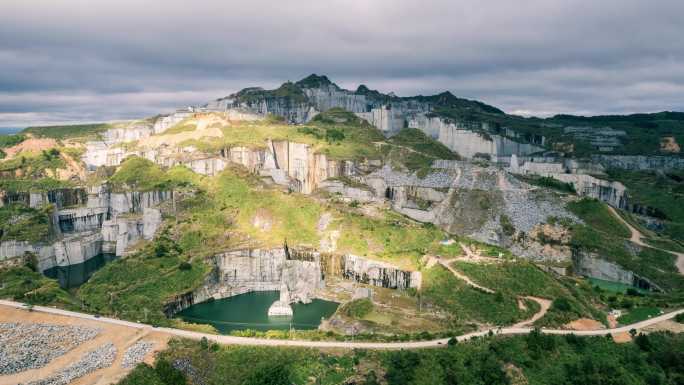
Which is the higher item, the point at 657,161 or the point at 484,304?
the point at 657,161

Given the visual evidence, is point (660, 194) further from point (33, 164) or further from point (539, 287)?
point (33, 164)

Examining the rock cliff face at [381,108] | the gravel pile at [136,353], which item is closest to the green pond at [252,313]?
the gravel pile at [136,353]

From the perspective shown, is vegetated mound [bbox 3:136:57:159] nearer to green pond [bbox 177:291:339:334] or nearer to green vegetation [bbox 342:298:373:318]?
green pond [bbox 177:291:339:334]

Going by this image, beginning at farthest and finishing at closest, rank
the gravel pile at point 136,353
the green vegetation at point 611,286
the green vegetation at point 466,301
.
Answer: the green vegetation at point 611,286, the green vegetation at point 466,301, the gravel pile at point 136,353

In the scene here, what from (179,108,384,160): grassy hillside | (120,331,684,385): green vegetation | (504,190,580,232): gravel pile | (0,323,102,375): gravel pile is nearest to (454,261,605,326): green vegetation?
(120,331,684,385): green vegetation

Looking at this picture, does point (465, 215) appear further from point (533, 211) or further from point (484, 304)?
point (484, 304)

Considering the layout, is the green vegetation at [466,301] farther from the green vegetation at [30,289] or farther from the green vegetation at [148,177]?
the green vegetation at [148,177]

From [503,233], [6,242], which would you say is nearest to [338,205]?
[503,233]
